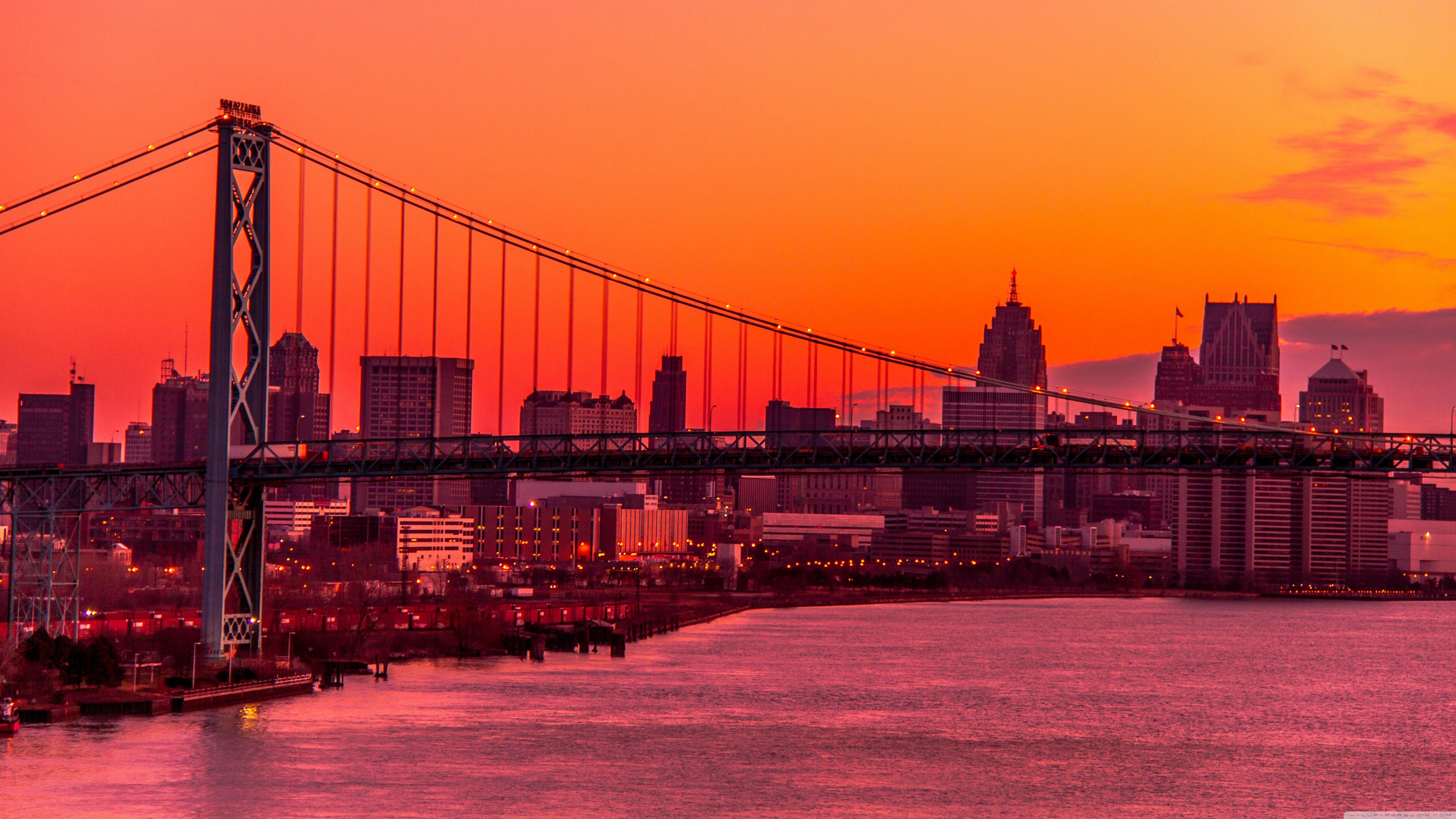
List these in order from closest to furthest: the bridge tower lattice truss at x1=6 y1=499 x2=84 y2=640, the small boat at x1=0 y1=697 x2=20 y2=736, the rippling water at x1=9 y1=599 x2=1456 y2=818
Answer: the rippling water at x1=9 y1=599 x2=1456 y2=818
the small boat at x1=0 y1=697 x2=20 y2=736
the bridge tower lattice truss at x1=6 y1=499 x2=84 y2=640

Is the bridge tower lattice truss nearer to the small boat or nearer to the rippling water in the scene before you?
the small boat

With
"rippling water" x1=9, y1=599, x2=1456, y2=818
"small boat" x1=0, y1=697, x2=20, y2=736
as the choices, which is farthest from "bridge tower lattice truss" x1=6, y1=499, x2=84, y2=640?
"rippling water" x1=9, y1=599, x2=1456, y2=818

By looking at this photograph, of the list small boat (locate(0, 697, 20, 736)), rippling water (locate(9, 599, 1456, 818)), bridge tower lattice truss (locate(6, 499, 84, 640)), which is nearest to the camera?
rippling water (locate(9, 599, 1456, 818))

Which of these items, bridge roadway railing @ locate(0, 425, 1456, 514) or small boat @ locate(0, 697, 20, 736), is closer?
small boat @ locate(0, 697, 20, 736)

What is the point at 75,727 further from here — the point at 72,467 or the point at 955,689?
the point at 955,689

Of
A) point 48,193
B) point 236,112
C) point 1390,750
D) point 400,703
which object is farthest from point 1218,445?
point 48,193

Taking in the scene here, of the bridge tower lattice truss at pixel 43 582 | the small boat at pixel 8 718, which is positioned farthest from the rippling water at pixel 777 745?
the bridge tower lattice truss at pixel 43 582

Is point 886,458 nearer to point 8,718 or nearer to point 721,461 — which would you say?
point 721,461
